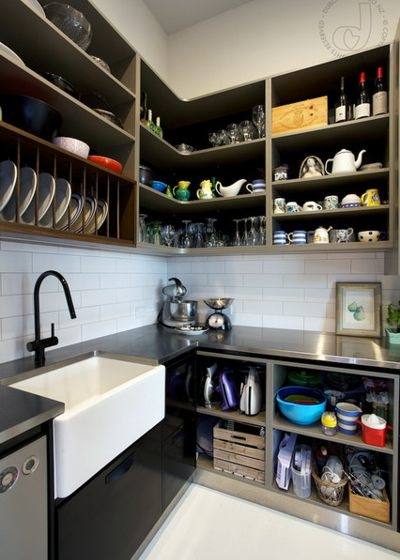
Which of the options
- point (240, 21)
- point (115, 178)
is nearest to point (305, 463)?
point (115, 178)

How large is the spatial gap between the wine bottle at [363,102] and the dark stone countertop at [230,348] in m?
1.22

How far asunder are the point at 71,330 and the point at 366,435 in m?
1.55

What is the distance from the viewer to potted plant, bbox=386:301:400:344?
1.58 meters

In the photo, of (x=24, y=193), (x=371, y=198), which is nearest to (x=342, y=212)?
(x=371, y=198)

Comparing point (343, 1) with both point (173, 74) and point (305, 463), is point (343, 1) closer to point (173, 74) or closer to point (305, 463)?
point (173, 74)

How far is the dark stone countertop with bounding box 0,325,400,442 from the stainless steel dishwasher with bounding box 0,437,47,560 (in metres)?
0.15

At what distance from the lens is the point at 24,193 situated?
3.57ft

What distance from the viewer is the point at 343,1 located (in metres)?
1.82

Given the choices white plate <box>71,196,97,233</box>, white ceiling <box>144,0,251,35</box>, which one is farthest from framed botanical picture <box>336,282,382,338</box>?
white ceiling <box>144,0,251,35</box>

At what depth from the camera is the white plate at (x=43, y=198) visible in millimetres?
1113

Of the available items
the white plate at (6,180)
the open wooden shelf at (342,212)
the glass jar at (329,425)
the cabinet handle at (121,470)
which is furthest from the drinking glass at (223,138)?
the cabinet handle at (121,470)

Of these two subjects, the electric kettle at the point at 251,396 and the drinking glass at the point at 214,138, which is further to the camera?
the drinking glass at the point at 214,138

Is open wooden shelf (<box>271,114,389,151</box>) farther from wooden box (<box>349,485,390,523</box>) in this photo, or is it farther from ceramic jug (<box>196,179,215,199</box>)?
wooden box (<box>349,485,390,523</box>)

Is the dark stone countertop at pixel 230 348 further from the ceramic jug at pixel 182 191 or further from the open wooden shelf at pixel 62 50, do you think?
the open wooden shelf at pixel 62 50
